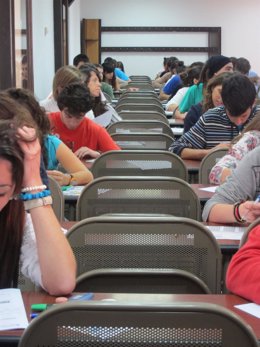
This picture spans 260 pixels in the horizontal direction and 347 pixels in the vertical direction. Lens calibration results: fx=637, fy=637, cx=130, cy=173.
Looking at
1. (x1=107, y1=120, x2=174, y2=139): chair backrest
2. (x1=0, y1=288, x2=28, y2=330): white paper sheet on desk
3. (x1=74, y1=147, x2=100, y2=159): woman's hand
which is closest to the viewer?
(x1=0, y1=288, x2=28, y2=330): white paper sheet on desk

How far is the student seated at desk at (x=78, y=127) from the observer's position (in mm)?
4574

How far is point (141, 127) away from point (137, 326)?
4.88m

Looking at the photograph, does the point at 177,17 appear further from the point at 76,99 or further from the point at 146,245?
the point at 146,245

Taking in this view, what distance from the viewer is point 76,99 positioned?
453 centimetres

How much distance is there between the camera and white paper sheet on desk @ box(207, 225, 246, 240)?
2.65 m

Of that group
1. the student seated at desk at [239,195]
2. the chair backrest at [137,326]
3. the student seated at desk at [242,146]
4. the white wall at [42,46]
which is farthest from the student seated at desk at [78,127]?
the chair backrest at [137,326]

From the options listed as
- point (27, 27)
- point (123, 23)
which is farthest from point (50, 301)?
point (123, 23)

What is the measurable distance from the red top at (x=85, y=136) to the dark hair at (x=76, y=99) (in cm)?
27

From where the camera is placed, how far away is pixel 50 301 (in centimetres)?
187

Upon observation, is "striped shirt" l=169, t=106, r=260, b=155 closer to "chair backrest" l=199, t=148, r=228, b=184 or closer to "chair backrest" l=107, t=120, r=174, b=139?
"chair backrest" l=199, t=148, r=228, b=184

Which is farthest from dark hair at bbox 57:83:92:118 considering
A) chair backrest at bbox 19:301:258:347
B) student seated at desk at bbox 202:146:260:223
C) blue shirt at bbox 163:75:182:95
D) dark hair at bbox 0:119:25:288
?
blue shirt at bbox 163:75:182:95

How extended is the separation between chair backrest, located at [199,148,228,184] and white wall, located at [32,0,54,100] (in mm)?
4265

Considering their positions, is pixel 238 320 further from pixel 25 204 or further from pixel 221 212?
pixel 221 212

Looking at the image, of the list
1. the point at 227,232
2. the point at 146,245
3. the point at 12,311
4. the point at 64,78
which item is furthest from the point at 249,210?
the point at 64,78
